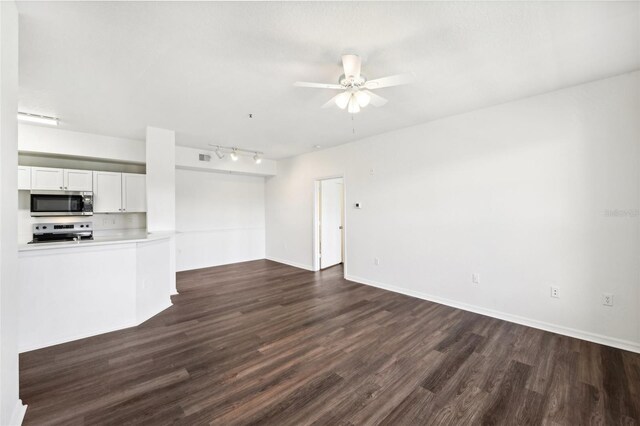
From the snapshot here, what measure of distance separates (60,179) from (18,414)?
3.98 m

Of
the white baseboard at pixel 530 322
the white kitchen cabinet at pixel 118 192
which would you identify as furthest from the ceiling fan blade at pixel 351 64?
the white kitchen cabinet at pixel 118 192

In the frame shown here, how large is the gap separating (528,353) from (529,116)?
2.64m

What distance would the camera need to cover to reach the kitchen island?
264cm

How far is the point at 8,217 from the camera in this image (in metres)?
1.63

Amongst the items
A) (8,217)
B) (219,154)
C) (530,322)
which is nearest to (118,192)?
(219,154)

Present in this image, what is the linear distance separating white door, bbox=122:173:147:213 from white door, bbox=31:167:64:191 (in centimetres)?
85

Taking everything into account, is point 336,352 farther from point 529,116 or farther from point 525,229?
point 529,116

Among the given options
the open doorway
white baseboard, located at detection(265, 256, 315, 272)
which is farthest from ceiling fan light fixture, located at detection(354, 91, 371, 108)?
white baseboard, located at detection(265, 256, 315, 272)

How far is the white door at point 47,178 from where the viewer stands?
416cm

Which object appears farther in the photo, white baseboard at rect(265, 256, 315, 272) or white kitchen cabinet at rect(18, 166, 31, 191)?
white baseboard at rect(265, 256, 315, 272)

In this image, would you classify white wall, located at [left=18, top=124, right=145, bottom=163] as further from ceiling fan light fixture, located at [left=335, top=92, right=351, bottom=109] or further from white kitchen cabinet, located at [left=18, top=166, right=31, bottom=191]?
ceiling fan light fixture, located at [left=335, top=92, right=351, bottom=109]

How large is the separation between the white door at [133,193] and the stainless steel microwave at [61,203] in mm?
498

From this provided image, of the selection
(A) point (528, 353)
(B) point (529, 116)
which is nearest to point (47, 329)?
(A) point (528, 353)

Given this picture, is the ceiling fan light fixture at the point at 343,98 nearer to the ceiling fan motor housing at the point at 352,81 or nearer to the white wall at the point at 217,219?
the ceiling fan motor housing at the point at 352,81
